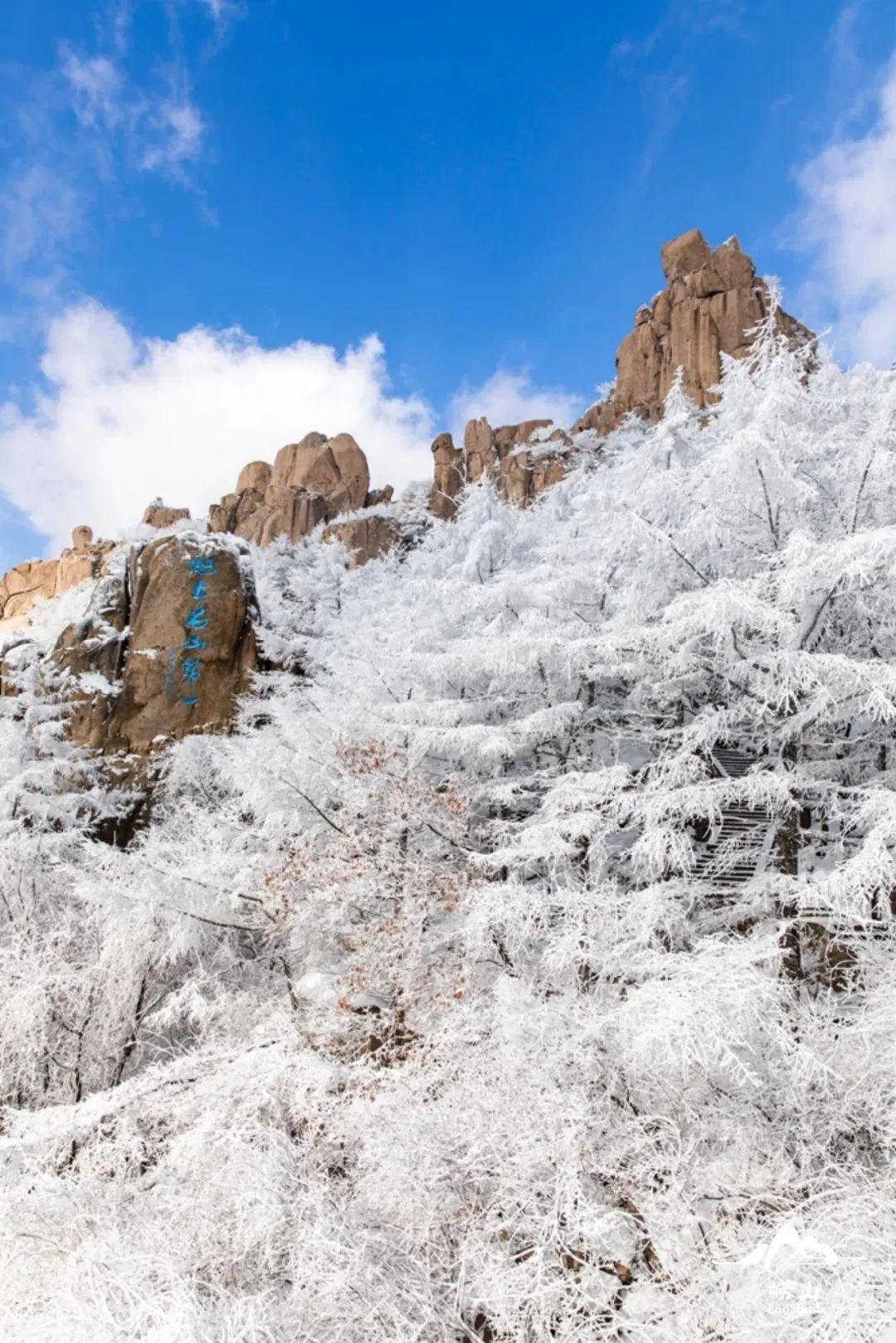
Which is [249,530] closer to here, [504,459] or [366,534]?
[366,534]

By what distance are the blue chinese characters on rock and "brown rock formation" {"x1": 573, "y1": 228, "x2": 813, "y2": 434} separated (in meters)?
45.4

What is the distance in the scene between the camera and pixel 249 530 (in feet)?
200

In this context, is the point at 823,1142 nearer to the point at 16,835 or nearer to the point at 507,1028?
the point at 507,1028

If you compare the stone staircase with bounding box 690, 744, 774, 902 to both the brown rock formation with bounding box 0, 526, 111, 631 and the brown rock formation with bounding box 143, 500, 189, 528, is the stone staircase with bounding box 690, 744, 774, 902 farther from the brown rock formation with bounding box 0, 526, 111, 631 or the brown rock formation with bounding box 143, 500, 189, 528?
the brown rock formation with bounding box 143, 500, 189, 528

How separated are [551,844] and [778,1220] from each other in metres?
3.18

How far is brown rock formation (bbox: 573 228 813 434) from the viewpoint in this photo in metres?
54.8

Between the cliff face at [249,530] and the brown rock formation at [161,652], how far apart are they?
38 millimetres

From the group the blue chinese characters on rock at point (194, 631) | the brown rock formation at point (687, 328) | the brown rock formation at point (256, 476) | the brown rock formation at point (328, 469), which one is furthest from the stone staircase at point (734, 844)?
the brown rock formation at point (256, 476)

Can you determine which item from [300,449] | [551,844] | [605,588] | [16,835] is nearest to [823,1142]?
[551,844]

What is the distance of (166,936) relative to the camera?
9555mm

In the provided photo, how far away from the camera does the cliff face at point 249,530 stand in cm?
1666

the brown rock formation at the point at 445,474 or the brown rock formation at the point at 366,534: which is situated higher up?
the brown rock formation at the point at 445,474

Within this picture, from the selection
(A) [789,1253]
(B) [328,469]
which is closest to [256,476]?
(B) [328,469]

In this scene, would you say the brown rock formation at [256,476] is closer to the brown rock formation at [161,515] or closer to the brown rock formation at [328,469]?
the brown rock formation at [328,469]
